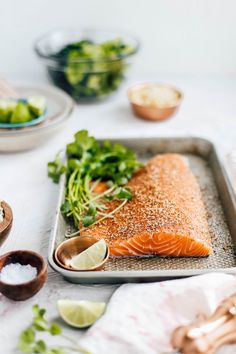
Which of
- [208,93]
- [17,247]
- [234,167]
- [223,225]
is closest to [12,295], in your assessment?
[17,247]

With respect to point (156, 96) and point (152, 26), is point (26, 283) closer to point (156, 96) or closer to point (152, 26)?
point (156, 96)

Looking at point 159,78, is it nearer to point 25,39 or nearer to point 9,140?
point 25,39

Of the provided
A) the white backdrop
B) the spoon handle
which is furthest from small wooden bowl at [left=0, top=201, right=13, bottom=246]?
the white backdrop

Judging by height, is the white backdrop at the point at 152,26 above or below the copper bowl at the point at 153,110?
above

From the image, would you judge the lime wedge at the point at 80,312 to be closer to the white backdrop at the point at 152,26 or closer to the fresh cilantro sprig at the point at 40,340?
the fresh cilantro sprig at the point at 40,340

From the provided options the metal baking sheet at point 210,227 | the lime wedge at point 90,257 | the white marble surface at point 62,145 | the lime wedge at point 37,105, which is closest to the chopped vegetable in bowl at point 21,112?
the lime wedge at point 37,105

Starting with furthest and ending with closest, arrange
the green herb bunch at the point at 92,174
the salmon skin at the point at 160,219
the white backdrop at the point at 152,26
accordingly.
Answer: the white backdrop at the point at 152,26 < the green herb bunch at the point at 92,174 < the salmon skin at the point at 160,219

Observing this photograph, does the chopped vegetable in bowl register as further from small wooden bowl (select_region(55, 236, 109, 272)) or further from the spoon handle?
the spoon handle
